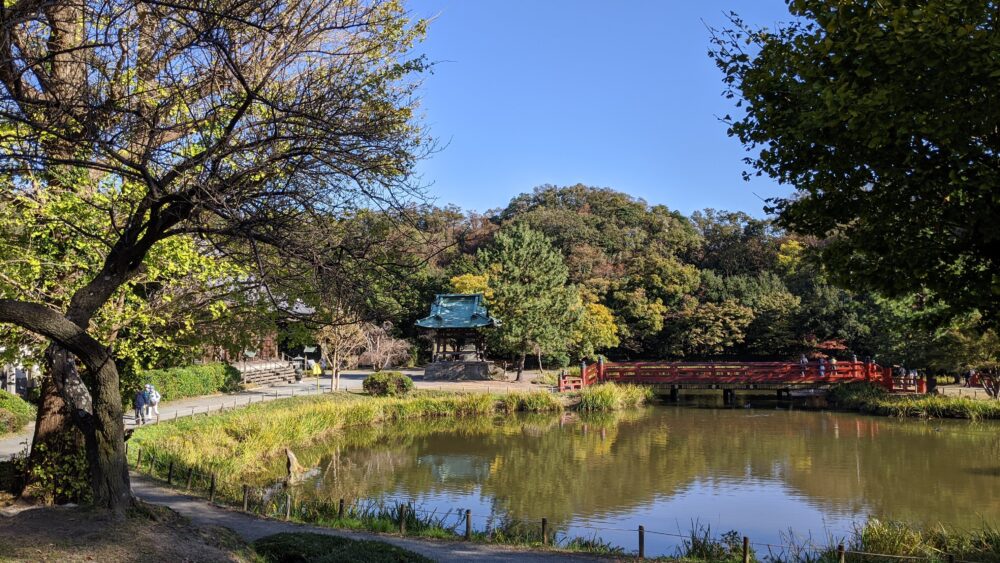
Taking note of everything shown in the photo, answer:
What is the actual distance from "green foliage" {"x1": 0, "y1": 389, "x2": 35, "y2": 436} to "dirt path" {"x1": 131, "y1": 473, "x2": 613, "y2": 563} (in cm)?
747

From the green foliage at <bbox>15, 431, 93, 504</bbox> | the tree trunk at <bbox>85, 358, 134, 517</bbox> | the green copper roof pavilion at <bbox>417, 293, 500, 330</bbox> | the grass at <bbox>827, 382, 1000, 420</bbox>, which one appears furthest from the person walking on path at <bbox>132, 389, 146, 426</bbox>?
the grass at <bbox>827, 382, 1000, 420</bbox>

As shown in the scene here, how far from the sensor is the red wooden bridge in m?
31.3

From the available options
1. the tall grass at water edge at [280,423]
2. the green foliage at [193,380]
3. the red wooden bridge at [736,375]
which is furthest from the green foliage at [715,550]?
the red wooden bridge at [736,375]

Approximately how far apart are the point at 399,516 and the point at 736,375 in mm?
24674

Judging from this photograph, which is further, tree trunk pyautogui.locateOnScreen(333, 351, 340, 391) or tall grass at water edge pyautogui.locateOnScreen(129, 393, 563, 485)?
tree trunk pyautogui.locateOnScreen(333, 351, 340, 391)

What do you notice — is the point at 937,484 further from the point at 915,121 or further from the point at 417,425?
the point at 417,425

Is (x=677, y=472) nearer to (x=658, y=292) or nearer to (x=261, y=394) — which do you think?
(x=261, y=394)

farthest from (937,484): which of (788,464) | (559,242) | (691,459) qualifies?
(559,242)

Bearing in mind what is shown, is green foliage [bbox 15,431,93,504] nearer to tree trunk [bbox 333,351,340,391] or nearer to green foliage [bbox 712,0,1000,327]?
green foliage [bbox 712,0,1000,327]

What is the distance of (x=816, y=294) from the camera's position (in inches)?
1551

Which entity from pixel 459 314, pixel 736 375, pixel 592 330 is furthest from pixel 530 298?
pixel 736 375

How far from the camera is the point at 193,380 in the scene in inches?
982

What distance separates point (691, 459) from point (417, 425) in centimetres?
961

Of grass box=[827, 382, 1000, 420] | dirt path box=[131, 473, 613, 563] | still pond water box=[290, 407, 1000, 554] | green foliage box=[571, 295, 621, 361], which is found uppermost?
green foliage box=[571, 295, 621, 361]
